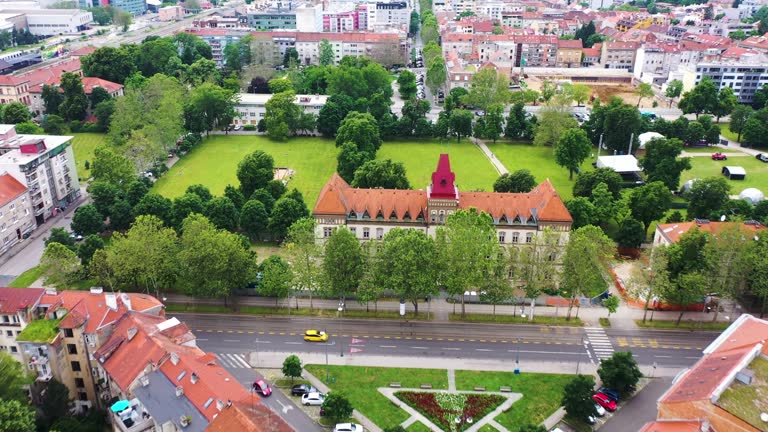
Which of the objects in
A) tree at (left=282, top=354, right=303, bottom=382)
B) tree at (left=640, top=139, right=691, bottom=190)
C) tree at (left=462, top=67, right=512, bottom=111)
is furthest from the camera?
tree at (left=462, top=67, right=512, bottom=111)

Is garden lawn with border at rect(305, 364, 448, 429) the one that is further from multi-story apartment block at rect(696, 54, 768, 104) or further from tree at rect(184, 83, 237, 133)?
multi-story apartment block at rect(696, 54, 768, 104)

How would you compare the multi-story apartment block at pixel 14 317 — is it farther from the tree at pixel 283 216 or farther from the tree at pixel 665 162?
the tree at pixel 665 162

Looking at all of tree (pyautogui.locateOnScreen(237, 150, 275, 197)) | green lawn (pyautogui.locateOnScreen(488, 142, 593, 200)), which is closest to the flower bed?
tree (pyautogui.locateOnScreen(237, 150, 275, 197))

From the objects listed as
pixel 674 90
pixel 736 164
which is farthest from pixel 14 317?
pixel 674 90

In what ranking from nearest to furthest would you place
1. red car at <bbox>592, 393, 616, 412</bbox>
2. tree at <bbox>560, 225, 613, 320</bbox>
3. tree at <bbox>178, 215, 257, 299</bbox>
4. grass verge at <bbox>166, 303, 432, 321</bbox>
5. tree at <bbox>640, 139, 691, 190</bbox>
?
red car at <bbox>592, 393, 616, 412</bbox> → tree at <bbox>560, 225, 613, 320</bbox> → tree at <bbox>178, 215, 257, 299</bbox> → grass verge at <bbox>166, 303, 432, 321</bbox> → tree at <bbox>640, 139, 691, 190</bbox>

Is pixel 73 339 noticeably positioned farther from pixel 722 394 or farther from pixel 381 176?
pixel 722 394

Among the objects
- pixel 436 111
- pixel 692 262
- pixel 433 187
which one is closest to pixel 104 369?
pixel 433 187

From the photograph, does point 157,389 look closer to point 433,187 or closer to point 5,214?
point 433,187

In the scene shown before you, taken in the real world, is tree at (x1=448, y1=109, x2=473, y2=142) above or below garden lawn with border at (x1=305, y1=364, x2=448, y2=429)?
above
